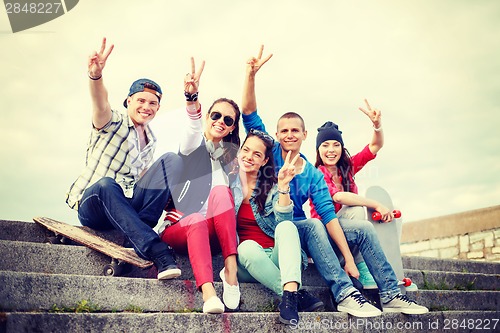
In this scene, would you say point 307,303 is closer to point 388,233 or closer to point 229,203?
point 229,203

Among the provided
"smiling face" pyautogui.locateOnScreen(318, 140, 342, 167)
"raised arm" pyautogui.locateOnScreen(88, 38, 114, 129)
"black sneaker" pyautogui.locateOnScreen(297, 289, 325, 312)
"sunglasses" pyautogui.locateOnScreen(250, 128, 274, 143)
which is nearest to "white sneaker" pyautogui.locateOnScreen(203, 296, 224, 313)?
"black sneaker" pyautogui.locateOnScreen(297, 289, 325, 312)

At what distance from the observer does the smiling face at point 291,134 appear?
163 inches

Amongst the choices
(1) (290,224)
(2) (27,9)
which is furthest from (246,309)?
(2) (27,9)

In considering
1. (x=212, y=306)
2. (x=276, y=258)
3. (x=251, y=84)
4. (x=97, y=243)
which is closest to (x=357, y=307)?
(x=276, y=258)

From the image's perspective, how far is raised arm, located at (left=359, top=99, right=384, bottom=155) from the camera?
4.69 meters

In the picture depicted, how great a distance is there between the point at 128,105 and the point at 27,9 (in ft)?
3.49

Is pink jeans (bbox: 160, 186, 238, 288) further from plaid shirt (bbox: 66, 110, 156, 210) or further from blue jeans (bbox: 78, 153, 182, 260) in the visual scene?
plaid shirt (bbox: 66, 110, 156, 210)

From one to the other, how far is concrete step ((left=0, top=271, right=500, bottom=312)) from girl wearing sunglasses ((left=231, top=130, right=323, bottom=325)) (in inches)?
7.8

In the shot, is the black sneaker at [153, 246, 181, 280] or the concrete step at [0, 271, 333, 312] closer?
the concrete step at [0, 271, 333, 312]

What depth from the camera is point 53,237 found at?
12.0 feet

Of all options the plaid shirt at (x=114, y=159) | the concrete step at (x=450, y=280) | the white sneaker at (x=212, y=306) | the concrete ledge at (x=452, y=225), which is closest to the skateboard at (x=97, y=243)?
the plaid shirt at (x=114, y=159)

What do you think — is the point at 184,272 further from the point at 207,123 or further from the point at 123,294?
the point at 207,123

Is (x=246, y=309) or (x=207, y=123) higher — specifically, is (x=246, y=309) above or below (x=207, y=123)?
below

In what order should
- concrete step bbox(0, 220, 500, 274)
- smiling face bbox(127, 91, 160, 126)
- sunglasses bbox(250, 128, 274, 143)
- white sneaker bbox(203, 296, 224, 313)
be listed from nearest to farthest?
white sneaker bbox(203, 296, 224, 313) → concrete step bbox(0, 220, 500, 274) → sunglasses bbox(250, 128, 274, 143) → smiling face bbox(127, 91, 160, 126)
